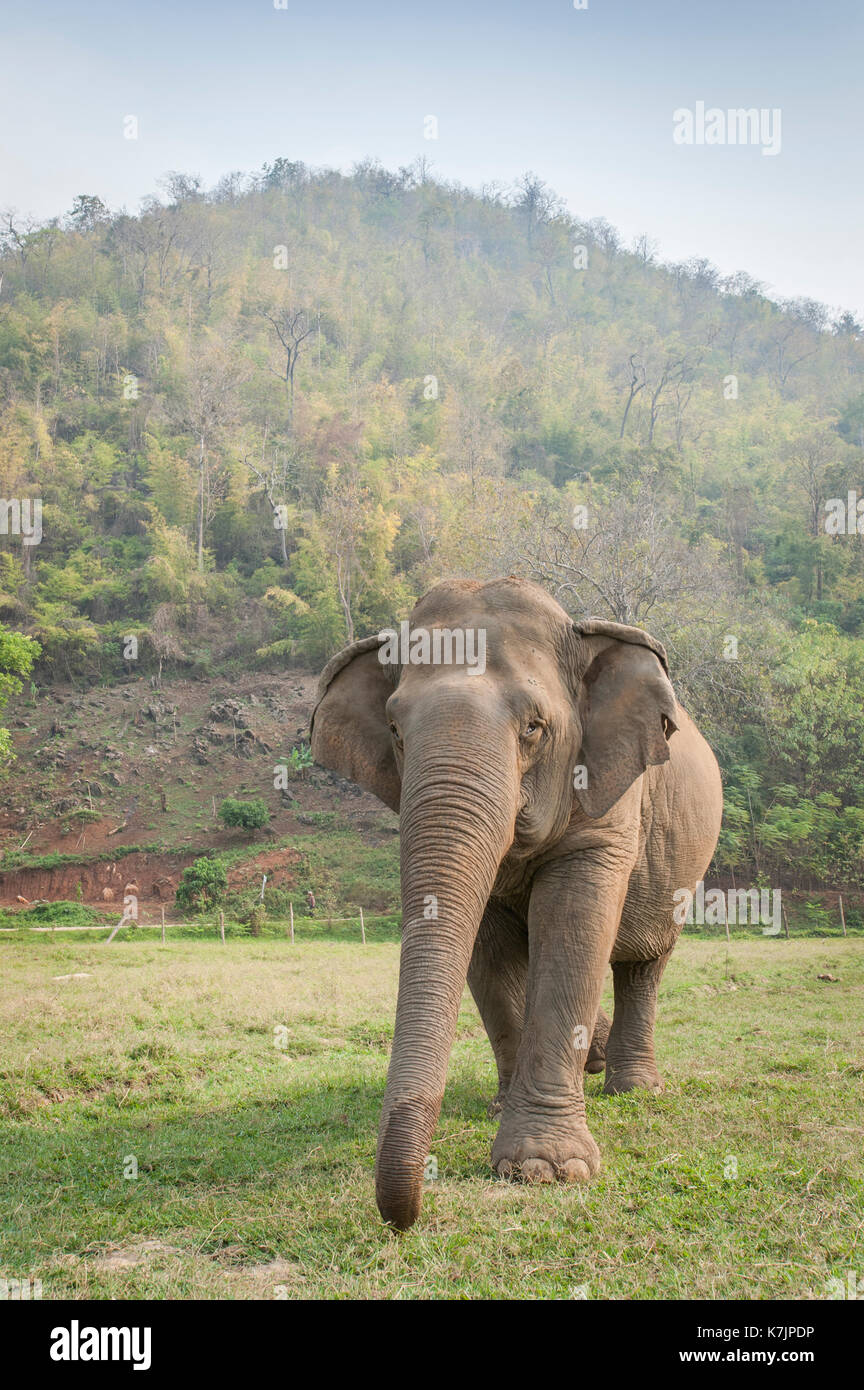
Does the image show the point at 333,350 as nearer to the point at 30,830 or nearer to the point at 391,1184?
the point at 30,830

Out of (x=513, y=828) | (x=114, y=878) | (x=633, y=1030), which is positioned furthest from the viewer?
(x=114, y=878)

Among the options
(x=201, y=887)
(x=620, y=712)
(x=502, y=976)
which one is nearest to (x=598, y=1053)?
(x=502, y=976)

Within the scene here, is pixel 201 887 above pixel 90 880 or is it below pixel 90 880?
above

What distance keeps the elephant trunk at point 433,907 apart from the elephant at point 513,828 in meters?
0.01

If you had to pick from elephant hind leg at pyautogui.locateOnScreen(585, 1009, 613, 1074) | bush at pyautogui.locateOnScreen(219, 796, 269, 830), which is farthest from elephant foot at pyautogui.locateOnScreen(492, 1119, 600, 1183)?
bush at pyautogui.locateOnScreen(219, 796, 269, 830)

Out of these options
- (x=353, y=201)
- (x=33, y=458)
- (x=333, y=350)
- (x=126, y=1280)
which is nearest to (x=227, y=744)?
(x=33, y=458)

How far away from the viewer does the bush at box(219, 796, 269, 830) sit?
43219 millimetres

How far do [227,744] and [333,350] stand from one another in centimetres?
6852

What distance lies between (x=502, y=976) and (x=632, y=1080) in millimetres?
2003

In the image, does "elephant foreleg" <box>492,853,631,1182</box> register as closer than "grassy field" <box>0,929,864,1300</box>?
No

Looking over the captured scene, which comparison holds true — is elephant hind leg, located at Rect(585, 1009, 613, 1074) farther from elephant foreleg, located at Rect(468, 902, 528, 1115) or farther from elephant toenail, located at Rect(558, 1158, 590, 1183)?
elephant toenail, located at Rect(558, 1158, 590, 1183)

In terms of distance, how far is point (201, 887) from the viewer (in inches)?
1452

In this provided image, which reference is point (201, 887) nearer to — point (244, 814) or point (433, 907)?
point (244, 814)

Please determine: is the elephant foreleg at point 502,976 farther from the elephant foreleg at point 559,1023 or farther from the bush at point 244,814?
the bush at point 244,814
